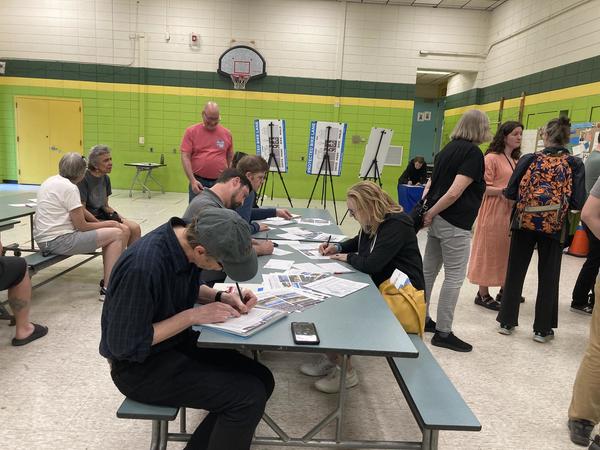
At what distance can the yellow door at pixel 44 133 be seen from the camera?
933 cm

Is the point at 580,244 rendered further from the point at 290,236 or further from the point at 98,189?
the point at 98,189

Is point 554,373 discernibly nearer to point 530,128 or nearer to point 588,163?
point 588,163

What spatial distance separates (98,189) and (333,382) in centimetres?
289

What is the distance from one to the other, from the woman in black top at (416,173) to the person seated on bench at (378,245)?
16.9 ft

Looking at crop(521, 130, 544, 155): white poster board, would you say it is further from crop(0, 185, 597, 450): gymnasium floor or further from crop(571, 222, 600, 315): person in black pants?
crop(0, 185, 597, 450): gymnasium floor

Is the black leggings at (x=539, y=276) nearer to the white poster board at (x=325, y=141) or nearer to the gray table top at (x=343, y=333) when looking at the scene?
the gray table top at (x=343, y=333)

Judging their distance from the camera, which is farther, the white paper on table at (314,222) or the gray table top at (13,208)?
the white paper on table at (314,222)

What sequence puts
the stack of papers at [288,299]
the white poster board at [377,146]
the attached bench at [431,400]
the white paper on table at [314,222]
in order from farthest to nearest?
the white poster board at [377,146]
the white paper on table at [314,222]
the stack of papers at [288,299]
the attached bench at [431,400]

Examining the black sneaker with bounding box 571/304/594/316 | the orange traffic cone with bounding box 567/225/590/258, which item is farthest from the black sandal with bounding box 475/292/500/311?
the orange traffic cone with bounding box 567/225/590/258

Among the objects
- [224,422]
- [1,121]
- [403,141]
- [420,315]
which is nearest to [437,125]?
[403,141]

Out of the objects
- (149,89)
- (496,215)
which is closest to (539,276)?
(496,215)

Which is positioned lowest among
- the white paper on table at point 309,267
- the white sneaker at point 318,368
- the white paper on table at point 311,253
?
the white sneaker at point 318,368

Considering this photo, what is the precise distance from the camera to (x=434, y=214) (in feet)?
9.44

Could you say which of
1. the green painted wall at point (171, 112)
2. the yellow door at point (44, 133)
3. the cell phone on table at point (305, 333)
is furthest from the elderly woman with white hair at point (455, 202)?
the yellow door at point (44, 133)
